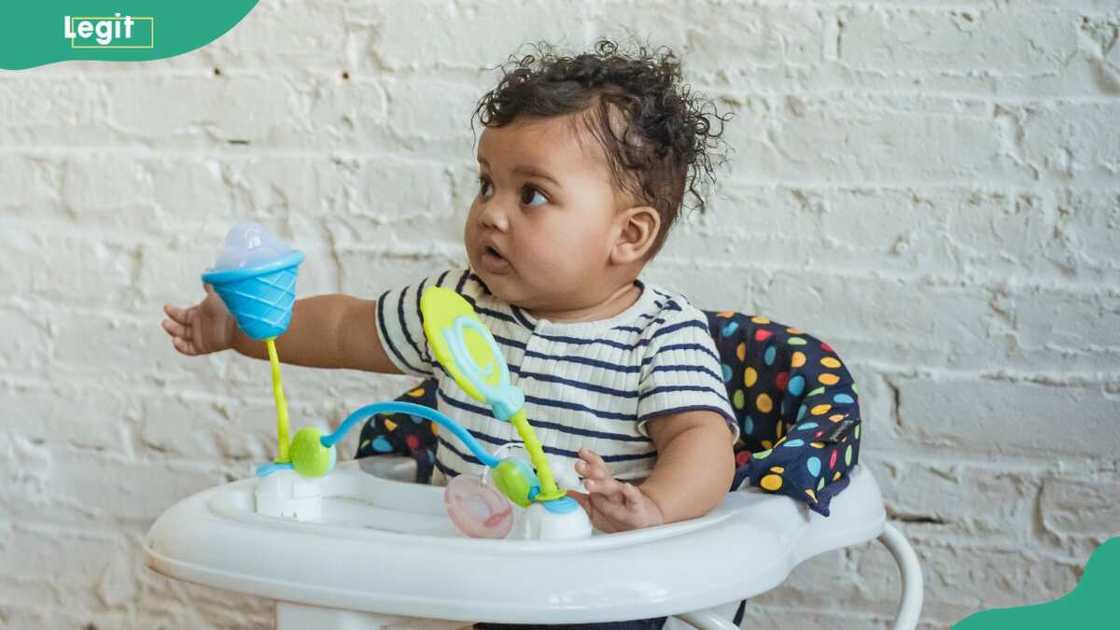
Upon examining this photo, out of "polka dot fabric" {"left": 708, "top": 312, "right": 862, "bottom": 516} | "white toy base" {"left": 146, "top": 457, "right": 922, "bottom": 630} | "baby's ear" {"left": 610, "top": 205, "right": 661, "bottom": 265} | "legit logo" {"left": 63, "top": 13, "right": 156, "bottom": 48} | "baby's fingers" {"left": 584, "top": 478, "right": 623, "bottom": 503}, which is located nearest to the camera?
"white toy base" {"left": 146, "top": 457, "right": 922, "bottom": 630}

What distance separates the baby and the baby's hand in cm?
11

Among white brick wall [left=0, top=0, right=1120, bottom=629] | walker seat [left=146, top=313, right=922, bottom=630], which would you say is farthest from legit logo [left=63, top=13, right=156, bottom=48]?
walker seat [left=146, top=313, right=922, bottom=630]

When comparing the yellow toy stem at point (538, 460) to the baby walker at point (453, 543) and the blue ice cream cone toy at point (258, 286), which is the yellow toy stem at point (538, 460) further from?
the blue ice cream cone toy at point (258, 286)

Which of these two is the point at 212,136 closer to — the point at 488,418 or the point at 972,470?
the point at 488,418

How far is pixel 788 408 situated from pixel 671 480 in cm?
24

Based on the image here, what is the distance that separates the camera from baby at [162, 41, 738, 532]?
106 cm

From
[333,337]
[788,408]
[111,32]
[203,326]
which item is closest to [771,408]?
[788,408]

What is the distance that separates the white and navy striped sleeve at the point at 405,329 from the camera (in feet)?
3.83

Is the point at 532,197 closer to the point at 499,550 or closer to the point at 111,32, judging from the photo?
the point at 499,550

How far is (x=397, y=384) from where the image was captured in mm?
1530

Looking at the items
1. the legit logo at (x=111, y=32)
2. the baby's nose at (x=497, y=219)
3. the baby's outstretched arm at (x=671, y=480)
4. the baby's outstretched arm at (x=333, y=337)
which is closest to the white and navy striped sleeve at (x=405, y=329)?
the baby's outstretched arm at (x=333, y=337)

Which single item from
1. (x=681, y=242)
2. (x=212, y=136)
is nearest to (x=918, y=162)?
(x=681, y=242)

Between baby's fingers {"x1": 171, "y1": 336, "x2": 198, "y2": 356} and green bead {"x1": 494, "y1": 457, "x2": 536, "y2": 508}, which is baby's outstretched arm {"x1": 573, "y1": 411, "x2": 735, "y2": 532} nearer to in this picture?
green bead {"x1": 494, "y1": 457, "x2": 536, "y2": 508}

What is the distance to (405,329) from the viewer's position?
1168 mm
